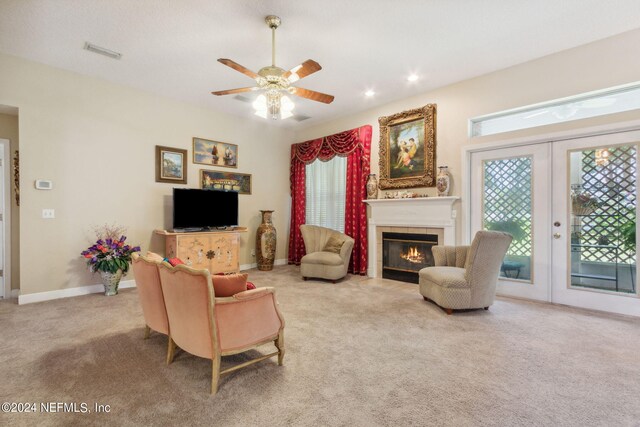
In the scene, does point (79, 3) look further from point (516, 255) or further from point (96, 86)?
point (516, 255)

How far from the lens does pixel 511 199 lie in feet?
13.6

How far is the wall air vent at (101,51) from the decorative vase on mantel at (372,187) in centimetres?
403

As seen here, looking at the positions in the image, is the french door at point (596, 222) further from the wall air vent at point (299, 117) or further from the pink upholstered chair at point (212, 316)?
the wall air vent at point (299, 117)

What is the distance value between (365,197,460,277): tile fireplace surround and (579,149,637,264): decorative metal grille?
58.4 inches

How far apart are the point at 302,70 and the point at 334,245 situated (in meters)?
3.18

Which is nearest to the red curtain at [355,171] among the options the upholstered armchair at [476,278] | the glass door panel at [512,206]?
the glass door panel at [512,206]

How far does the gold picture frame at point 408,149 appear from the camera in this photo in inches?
189

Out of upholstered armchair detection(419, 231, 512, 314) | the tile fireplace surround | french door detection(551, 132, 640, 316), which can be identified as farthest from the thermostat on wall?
french door detection(551, 132, 640, 316)

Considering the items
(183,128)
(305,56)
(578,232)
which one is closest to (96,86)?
(183,128)

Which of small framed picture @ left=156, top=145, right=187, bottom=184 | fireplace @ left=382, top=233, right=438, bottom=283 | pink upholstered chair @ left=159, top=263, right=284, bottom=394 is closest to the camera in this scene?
pink upholstered chair @ left=159, top=263, right=284, bottom=394

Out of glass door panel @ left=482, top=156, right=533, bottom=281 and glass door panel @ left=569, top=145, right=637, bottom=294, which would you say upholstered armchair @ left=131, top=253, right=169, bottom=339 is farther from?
glass door panel @ left=569, top=145, right=637, bottom=294

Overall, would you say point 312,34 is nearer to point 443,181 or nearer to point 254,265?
point 443,181

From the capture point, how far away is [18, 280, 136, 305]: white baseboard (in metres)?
3.91

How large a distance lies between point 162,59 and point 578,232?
5.61 meters
